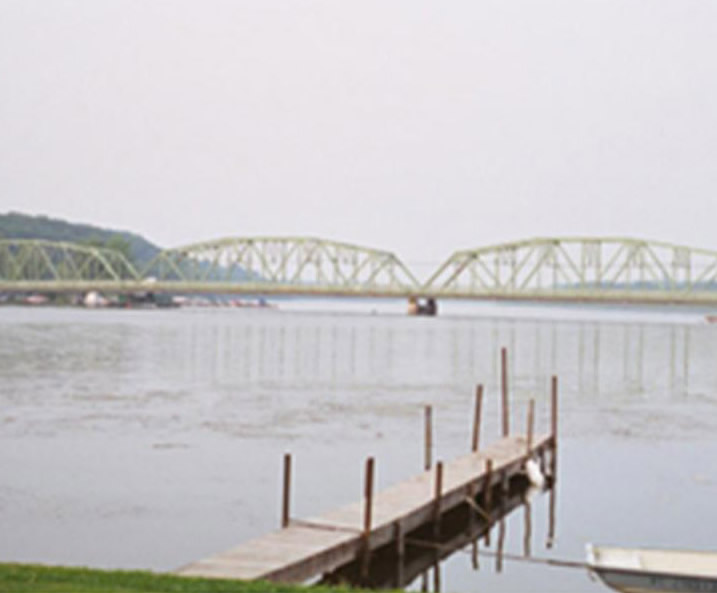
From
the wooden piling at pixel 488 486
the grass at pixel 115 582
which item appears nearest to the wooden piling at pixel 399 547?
the wooden piling at pixel 488 486

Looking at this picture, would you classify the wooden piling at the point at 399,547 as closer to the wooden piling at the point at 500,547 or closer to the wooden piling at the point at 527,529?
the wooden piling at the point at 500,547

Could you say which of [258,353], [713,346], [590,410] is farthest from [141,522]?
[713,346]

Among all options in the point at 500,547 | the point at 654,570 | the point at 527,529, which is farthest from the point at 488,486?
the point at 654,570

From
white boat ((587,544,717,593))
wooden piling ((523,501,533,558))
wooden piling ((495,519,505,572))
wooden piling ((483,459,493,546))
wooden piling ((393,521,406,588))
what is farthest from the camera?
wooden piling ((483,459,493,546))

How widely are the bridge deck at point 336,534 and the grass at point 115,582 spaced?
4.06 feet

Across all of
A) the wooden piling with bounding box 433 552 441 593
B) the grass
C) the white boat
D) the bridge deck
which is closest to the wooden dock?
the bridge deck

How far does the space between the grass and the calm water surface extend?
6050mm

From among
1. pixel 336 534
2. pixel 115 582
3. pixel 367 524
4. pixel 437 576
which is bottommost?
pixel 437 576

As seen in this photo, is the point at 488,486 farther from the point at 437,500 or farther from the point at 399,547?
the point at 399,547

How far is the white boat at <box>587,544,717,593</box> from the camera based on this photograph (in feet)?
60.4

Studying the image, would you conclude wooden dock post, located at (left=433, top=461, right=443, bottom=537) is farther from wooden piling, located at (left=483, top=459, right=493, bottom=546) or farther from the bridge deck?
wooden piling, located at (left=483, top=459, right=493, bottom=546)

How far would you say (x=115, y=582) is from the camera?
50.0ft

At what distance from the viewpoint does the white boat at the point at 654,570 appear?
18.4m

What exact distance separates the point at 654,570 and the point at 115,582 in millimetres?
8268
